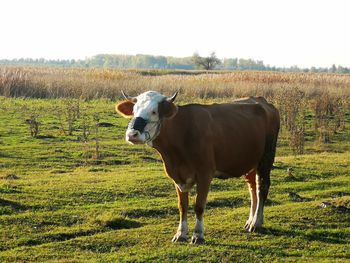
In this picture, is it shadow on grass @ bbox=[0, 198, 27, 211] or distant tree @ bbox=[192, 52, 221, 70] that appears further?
distant tree @ bbox=[192, 52, 221, 70]

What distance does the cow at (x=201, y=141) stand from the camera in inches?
296

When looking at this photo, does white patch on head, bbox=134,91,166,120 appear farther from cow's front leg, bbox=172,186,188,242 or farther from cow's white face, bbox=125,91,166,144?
cow's front leg, bbox=172,186,188,242

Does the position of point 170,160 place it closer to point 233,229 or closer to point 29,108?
point 233,229

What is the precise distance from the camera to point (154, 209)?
9.95 meters

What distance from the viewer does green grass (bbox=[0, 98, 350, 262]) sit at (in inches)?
302

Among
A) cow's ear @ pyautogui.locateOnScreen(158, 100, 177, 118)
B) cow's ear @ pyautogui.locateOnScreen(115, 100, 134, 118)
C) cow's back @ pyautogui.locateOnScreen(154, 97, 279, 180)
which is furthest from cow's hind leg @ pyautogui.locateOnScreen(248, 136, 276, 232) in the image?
cow's ear @ pyautogui.locateOnScreen(115, 100, 134, 118)

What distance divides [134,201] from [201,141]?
3.19 meters

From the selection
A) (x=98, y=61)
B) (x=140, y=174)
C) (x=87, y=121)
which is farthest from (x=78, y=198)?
(x=98, y=61)

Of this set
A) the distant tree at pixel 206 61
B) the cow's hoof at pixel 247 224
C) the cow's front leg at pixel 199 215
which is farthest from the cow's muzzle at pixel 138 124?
the distant tree at pixel 206 61

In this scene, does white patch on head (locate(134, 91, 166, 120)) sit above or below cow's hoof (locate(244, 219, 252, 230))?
above

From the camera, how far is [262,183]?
8883mm

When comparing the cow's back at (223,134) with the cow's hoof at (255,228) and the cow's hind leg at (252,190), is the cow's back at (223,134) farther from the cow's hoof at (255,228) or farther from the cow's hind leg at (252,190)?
the cow's hoof at (255,228)

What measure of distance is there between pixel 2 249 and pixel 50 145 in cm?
901

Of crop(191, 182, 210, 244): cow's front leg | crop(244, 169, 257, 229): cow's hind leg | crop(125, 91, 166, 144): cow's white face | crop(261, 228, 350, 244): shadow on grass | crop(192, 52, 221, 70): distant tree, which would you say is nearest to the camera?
crop(125, 91, 166, 144): cow's white face
